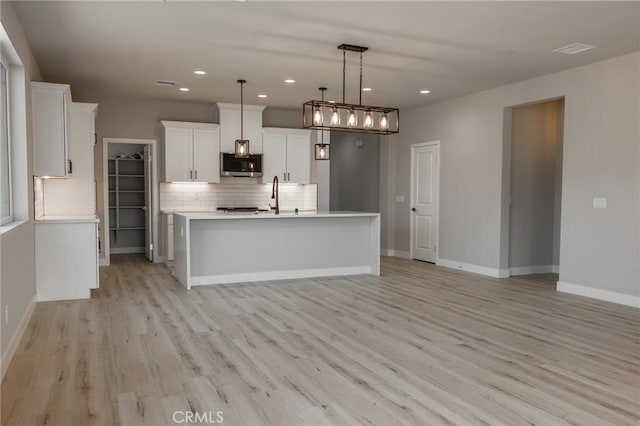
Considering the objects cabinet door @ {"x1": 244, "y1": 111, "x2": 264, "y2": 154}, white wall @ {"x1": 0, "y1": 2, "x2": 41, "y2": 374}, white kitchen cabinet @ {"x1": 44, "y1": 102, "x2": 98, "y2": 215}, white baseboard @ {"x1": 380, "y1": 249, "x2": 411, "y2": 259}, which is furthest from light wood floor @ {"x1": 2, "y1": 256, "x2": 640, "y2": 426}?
cabinet door @ {"x1": 244, "y1": 111, "x2": 264, "y2": 154}

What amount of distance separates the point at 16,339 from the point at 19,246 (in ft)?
2.63

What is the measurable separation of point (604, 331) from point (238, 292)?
3.83 m

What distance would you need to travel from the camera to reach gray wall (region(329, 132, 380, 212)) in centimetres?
1059

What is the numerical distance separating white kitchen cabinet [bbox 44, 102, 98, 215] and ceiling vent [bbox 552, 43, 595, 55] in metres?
5.94

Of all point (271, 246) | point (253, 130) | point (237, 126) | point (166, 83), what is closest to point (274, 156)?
point (253, 130)

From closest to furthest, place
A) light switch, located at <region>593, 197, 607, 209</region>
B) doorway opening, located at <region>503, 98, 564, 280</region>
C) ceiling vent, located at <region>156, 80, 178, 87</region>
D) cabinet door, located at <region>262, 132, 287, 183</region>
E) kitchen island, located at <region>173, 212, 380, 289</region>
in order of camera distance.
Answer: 1. light switch, located at <region>593, 197, 607, 209</region>
2. kitchen island, located at <region>173, 212, 380, 289</region>
3. ceiling vent, located at <region>156, 80, 178, 87</region>
4. doorway opening, located at <region>503, 98, 564, 280</region>
5. cabinet door, located at <region>262, 132, 287, 183</region>

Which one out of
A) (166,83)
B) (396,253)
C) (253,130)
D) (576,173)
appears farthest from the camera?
(396,253)

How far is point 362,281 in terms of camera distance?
688 centimetres

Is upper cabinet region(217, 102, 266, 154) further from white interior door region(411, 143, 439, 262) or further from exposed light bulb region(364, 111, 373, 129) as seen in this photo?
exposed light bulb region(364, 111, 373, 129)

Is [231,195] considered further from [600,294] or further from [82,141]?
[600,294]

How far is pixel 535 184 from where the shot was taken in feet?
25.5

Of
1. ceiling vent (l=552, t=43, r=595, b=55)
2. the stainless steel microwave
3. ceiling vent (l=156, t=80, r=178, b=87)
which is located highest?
ceiling vent (l=552, t=43, r=595, b=55)

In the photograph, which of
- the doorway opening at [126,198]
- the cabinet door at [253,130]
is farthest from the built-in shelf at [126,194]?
the cabinet door at [253,130]

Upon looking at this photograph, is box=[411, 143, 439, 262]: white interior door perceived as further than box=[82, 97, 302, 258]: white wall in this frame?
Yes
